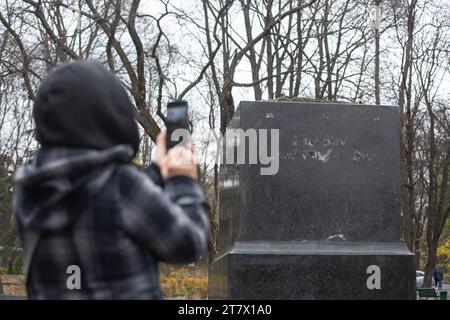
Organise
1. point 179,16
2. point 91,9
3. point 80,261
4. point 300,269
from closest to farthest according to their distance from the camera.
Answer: point 80,261 → point 300,269 → point 91,9 → point 179,16

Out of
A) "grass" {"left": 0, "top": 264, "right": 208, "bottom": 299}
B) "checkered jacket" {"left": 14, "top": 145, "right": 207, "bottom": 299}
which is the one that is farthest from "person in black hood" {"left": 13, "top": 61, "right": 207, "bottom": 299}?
"grass" {"left": 0, "top": 264, "right": 208, "bottom": 299}

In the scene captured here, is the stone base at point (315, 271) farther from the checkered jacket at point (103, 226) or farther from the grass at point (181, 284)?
the grass at point (181, 284)

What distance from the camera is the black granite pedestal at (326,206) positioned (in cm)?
689

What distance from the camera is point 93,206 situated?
1.97 m

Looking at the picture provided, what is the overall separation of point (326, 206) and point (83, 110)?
17.3ft

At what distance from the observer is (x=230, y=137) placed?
8.20 m

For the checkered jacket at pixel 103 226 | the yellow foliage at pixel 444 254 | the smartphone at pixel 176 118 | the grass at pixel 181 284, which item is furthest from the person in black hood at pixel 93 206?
the yellow foliage at pixel 444 254

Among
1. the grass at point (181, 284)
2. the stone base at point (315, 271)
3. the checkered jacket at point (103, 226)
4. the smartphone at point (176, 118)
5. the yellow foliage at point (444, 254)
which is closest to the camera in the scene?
the checkered jacket at point (103, 226)

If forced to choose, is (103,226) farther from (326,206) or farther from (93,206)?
(326,206)

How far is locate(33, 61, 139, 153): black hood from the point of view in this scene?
2.03m
